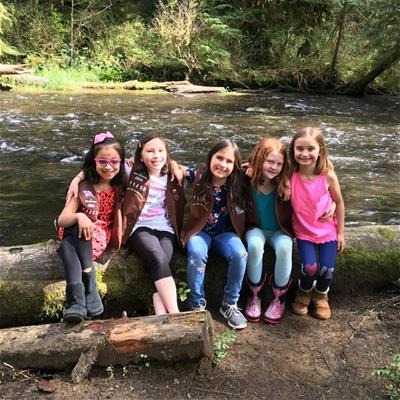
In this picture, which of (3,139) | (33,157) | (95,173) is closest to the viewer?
(95,173)

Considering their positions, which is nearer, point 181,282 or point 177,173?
point 181,282

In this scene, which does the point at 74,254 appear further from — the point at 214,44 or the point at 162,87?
the point at 214,44

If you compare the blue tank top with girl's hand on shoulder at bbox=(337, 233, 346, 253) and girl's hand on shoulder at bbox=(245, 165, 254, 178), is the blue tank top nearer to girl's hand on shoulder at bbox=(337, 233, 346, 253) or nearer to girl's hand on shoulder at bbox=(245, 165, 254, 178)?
girl's hand on shoulder at bbox=(245, 165, 254, 178)

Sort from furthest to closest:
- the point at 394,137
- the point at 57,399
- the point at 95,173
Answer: the point at 394,137 < the point at 95,173 < the point at 57,399

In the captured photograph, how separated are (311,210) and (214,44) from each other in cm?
1858

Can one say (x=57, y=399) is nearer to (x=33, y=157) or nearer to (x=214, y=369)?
(x=214, y=369)

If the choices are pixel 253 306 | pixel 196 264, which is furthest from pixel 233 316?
pixel 196 264

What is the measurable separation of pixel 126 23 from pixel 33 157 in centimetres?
1768

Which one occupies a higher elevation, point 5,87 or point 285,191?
point 285,191

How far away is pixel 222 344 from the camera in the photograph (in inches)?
134

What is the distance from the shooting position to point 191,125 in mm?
11797

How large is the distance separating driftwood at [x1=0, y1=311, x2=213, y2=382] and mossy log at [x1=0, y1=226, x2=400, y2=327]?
46 centimetres

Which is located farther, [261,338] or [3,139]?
[3,139]

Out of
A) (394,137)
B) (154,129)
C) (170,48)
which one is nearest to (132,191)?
(154,129)
